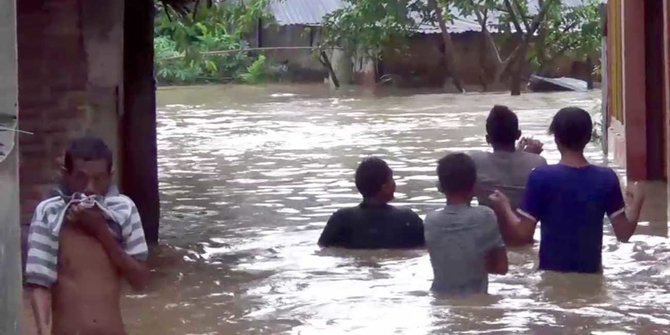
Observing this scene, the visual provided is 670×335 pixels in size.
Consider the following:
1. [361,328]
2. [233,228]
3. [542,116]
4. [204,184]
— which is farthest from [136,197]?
[542,116]

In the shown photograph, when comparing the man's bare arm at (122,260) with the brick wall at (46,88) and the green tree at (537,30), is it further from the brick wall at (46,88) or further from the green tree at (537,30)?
the green tree at (537,30)

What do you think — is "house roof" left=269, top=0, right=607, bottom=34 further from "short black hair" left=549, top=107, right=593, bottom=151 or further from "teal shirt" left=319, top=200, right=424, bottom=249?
"short black hair" left=549, top=107, right=593, bottom=151

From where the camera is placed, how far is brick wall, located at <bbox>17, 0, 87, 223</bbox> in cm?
713

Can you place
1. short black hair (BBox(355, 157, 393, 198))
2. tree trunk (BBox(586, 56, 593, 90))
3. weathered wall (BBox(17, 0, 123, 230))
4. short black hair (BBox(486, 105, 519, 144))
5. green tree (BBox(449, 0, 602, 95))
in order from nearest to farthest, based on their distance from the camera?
weathered wall (BBox(17, 0, 123, 230)), short black hair (BBox(486, 105, 519, 144)), short black hair (BBox(355, 157, 393, 198)), green tree (BBox(449, 0, 602, 95)), tree trunk (BBox(586, 56, 593, 90))

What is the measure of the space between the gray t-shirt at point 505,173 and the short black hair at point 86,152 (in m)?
3.41

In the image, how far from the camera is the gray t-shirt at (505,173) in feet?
24.8

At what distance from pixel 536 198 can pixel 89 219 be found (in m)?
2.39

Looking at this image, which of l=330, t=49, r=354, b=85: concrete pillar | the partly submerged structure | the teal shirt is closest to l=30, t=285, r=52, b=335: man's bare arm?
the teal shirt

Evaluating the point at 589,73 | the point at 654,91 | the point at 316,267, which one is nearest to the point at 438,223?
the point at 316,267

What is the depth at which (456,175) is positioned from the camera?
19.2 ft

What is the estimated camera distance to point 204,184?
12.9 m

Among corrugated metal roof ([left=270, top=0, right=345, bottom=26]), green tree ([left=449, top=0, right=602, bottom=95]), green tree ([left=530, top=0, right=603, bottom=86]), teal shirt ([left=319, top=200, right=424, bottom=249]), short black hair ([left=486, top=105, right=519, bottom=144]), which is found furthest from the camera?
corrugated metal roof ([left=270, top=0, right=345, bottom=26])

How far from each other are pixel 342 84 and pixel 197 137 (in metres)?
13.6

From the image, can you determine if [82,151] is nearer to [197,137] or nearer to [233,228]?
[233,228]
